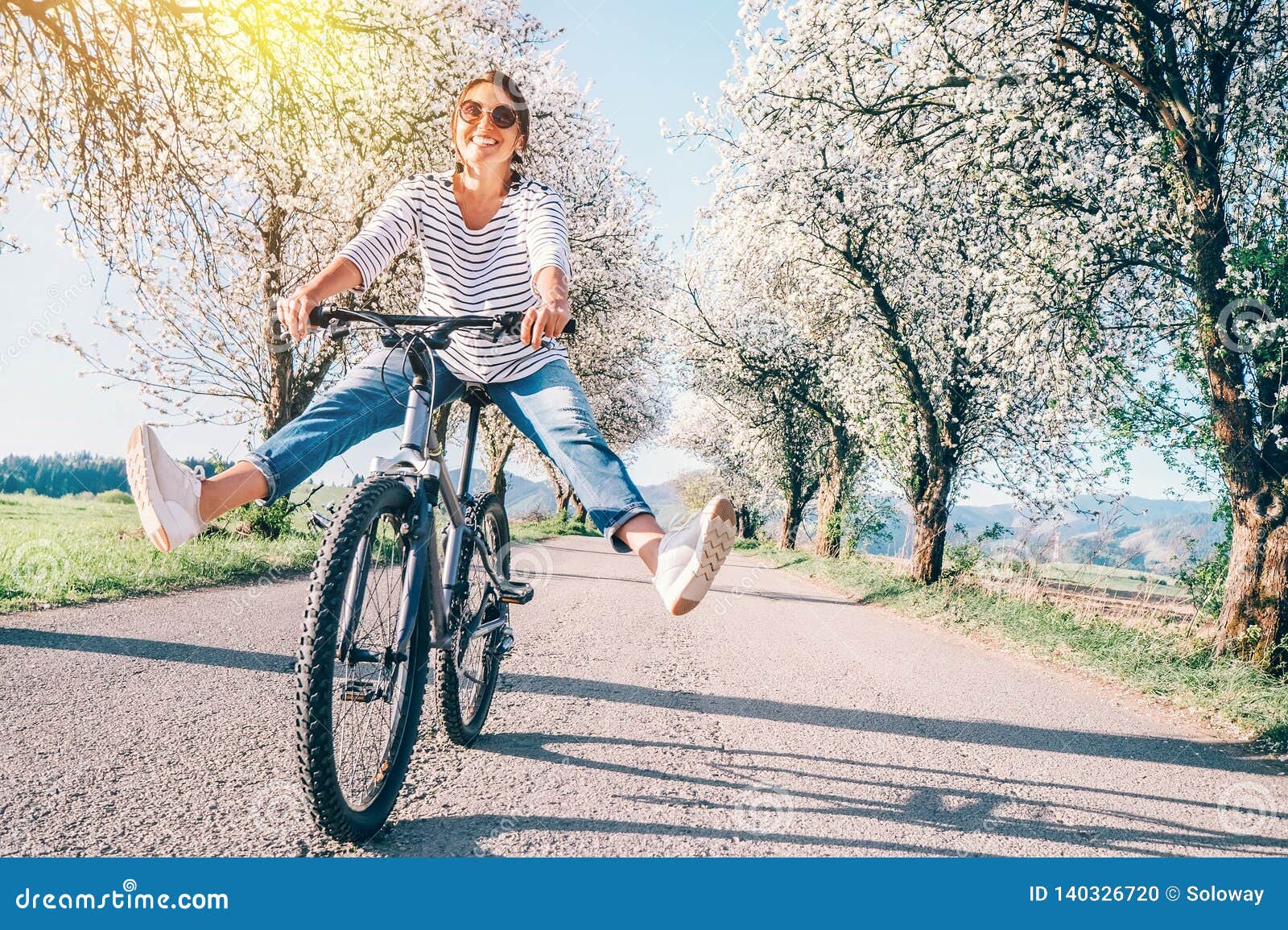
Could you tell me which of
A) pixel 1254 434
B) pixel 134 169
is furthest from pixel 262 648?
pixel 1254 434

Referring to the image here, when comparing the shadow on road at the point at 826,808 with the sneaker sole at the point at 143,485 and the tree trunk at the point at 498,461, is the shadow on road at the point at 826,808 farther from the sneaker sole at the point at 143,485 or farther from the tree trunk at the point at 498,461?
the tree trunk at the point at 498,461

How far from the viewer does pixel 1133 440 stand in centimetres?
985

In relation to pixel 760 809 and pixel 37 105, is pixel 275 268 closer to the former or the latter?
pixel 37 105

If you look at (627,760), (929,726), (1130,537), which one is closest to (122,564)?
(627,760)

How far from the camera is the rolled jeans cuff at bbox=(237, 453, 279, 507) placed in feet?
8.21

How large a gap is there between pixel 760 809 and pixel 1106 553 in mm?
8904

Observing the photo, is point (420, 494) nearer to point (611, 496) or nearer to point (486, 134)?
point (611, 496)

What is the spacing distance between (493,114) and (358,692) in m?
2.34

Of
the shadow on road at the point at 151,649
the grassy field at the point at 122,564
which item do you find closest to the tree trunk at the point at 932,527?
the grassy field at the point at 122,564

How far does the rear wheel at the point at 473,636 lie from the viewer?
324 cm

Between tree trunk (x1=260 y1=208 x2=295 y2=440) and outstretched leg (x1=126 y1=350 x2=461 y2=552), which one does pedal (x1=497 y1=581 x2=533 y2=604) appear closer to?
outstretched leg (x1=126 y1=350 x2=461 y2=552)

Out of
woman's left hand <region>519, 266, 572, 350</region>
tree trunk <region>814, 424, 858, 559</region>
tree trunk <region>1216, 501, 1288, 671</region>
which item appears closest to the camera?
woman's left hand <region>519, 266, 572, 350</region>

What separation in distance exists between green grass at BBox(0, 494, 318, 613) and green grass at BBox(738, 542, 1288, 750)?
861cm

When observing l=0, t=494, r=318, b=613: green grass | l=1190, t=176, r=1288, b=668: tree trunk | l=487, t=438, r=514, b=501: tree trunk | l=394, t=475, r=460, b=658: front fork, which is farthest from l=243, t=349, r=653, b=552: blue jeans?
l=487, t=438, r=514, b=501: tree trunk
